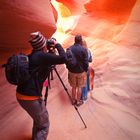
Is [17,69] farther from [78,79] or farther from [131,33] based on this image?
[131,33]

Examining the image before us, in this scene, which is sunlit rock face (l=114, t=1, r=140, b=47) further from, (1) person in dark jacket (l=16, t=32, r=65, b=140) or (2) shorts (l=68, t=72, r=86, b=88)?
(1) person in dark jacket (l=16, t=32, r=65, b=140)

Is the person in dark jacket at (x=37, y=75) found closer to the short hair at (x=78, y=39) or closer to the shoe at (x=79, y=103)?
the short hair at (x=78, y=39)

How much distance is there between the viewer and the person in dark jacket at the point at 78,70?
17.0 ft

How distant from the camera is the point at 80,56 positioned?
5195 mm

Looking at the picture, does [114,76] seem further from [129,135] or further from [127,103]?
[129,135]

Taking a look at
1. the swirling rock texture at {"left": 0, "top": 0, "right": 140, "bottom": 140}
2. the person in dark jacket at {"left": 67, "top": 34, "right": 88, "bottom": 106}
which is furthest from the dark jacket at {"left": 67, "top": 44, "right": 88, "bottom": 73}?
the swirling rock texture at {"left": 0, "top": 0, "right": 140, "bottom": 140}

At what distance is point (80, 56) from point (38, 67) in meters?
1.68

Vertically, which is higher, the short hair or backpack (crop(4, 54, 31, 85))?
the short hair

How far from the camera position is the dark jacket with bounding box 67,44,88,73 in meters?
5.18

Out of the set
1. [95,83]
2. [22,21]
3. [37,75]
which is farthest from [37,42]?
[95,83]

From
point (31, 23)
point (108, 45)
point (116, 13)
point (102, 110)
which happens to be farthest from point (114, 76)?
point (116, 13)

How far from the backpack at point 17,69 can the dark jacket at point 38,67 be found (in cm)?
12

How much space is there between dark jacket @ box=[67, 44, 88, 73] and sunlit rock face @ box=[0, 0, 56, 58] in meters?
2.00

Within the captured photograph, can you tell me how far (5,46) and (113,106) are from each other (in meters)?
3.60
